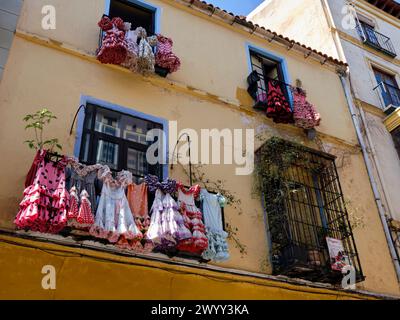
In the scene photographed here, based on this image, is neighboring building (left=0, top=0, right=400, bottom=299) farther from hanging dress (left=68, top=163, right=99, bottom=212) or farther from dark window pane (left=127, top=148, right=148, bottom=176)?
hanging dress (left=68, top=163, right=99, bottom=212)

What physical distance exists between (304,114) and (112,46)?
4.26m

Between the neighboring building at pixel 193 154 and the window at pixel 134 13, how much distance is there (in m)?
0.02

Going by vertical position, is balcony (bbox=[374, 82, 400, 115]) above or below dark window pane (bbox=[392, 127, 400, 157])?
above

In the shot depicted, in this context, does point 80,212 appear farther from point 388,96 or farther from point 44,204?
point 388,96

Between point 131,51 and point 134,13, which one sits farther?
point 134,13

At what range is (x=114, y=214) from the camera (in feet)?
19.7

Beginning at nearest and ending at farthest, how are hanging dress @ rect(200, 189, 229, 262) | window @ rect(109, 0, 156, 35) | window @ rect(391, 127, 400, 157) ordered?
hanging dress @ rect(200, 189, 229, 262) → window @ rect(109, 0, 156, 35) → window @ rect(391, 127, 400, 157)

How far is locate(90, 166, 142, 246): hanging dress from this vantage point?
5.78 meters

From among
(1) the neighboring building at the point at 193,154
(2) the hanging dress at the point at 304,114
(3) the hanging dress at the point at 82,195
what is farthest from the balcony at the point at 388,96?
(3) the hanging dress at the point at 82,195

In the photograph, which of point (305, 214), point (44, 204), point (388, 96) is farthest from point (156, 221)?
point (388, 96)

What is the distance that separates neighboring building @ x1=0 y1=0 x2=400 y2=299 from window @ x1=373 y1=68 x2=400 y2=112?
7.79 ft

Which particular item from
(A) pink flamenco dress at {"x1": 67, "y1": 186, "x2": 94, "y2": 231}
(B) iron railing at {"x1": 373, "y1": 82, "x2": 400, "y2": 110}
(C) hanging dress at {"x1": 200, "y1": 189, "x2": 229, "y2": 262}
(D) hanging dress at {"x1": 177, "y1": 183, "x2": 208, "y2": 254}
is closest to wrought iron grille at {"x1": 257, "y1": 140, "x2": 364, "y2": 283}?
(C) hanging dress at {"x1": 200, "y1": 189, "x2": 229, "y2": 262}

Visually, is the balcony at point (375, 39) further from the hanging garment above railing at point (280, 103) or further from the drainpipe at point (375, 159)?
the hanging garment above railing at point (280, 103)

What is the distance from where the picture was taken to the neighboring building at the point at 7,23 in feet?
23.8
